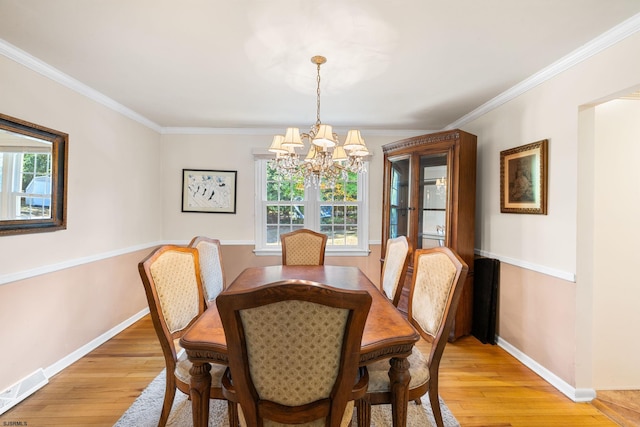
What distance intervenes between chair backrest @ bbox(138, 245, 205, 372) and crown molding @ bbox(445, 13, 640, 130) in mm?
2844

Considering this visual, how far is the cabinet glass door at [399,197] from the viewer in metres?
3.29

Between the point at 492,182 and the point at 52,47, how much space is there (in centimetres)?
365

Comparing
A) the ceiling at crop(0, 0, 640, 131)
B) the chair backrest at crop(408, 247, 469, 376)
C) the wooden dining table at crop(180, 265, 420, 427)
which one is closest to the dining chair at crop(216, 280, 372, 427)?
the wooden dining table at crop(180, 265, 420, 427)

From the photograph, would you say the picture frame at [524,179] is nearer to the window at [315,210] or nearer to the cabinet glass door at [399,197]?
the cabinet glass door at [399,197]

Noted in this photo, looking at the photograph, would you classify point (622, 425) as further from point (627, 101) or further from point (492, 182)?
point (627, 101)

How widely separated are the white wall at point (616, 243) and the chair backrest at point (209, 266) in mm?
2897

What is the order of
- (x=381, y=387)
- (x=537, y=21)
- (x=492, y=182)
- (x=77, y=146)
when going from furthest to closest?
(x=492, y=182) → (x=77, y=146) → (x=537, y=21) → (x=381, y=387)

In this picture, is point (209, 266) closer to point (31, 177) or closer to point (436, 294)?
point (31, 177)

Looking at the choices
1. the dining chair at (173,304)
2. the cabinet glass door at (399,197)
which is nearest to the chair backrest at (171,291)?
the dining chair at (173,304)

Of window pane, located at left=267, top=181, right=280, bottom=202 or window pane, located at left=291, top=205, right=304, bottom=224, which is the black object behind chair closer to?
window pane, located at left=291, top=205, right=304, bottom=224

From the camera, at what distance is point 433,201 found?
3131mm

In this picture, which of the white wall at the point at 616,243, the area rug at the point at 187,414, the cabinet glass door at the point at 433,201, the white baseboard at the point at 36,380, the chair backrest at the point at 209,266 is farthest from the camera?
the cabinet glass door at the point at 433,201

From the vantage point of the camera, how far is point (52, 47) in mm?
1933

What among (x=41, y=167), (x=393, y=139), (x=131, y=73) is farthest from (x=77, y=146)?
(x=393, y=139)
